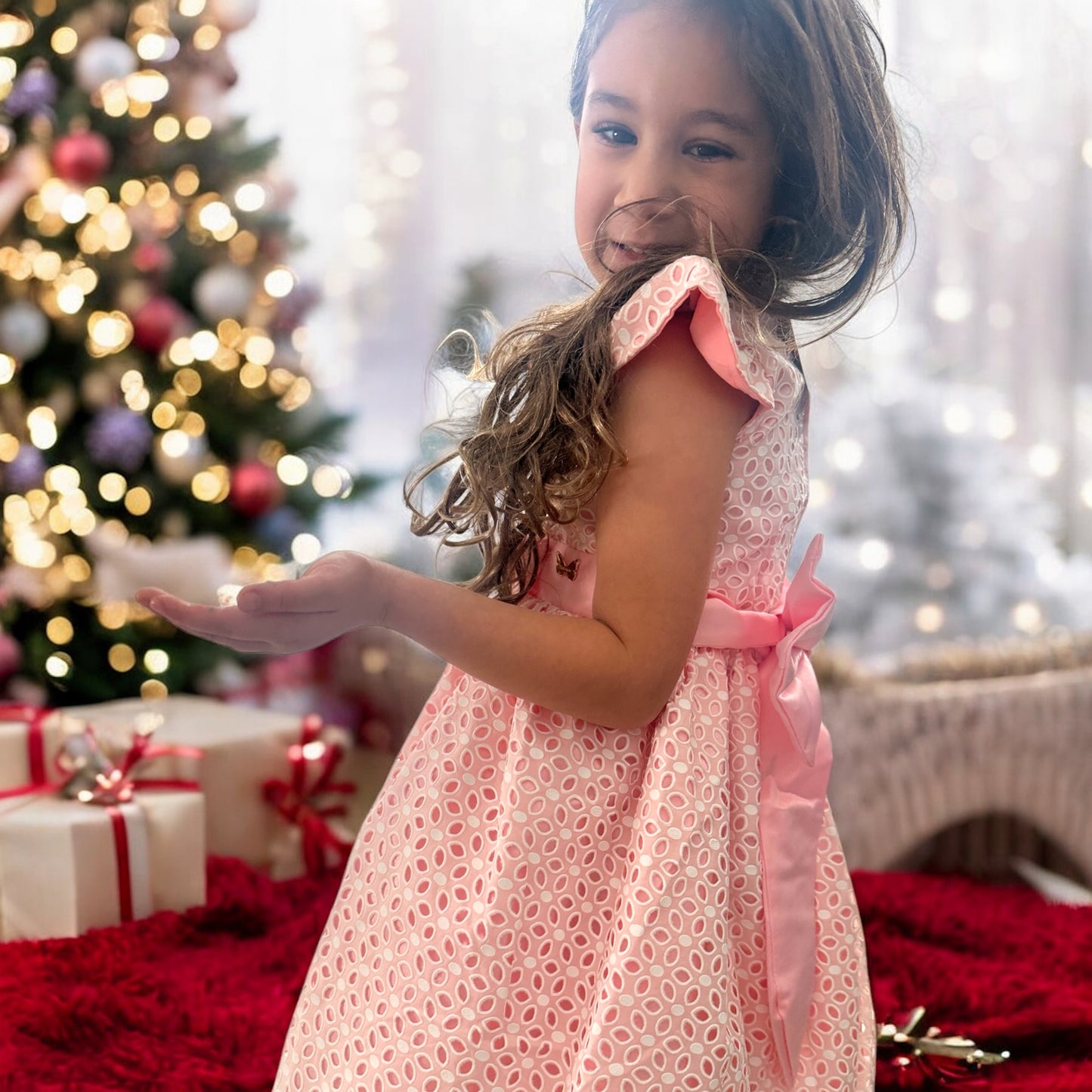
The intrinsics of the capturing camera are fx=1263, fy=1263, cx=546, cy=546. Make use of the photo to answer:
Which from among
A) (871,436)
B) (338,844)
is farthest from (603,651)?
(871,436)

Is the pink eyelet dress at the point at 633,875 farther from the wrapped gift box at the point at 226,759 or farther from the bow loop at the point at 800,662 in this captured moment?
the wrapped gift box at the point at 226,759

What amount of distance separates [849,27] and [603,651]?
428 mm

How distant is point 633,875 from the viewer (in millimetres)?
708

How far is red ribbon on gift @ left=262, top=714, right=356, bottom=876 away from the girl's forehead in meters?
1.08

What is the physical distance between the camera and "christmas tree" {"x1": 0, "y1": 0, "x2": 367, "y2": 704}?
1.67 meters

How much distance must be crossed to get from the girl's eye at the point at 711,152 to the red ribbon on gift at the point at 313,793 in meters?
1.07

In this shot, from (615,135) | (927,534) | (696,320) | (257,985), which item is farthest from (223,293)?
(927,534)

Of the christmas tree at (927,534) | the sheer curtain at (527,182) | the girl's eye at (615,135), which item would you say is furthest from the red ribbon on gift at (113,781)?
the christmas tree at (927,534)

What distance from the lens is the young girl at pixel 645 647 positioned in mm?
687

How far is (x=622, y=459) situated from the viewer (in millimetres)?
695

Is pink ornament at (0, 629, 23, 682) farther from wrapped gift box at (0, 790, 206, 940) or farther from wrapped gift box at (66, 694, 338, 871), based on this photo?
wrapped gift box at (0, 790, 206, 940)

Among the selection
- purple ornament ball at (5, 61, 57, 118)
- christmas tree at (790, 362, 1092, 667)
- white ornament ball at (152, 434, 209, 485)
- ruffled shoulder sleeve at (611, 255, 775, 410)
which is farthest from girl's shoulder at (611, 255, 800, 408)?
christmas tree at (790, 362, 1092, 667)

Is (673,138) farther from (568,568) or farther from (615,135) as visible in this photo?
(568,568)

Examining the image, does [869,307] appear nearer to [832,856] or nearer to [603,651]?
[832,856]
